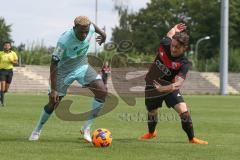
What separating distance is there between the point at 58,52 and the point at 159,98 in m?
2.17

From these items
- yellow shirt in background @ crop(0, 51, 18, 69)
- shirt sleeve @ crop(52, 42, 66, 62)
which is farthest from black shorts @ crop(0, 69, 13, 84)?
Result: shirt sleeve @ crop(52, 42, 66, 62)

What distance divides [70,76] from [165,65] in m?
1.76

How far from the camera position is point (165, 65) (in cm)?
1094

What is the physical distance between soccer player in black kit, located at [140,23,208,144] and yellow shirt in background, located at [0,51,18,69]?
37.7 ft

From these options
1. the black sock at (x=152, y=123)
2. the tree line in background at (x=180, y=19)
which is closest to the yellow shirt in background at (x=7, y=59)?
the black sock at (x=152, y=123)

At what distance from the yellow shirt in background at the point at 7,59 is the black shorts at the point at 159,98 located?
11.4 m

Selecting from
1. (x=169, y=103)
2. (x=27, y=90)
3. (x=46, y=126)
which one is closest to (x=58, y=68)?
(x=169, y=103)

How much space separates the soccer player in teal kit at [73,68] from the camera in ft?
34.0

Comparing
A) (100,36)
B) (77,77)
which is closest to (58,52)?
(77,77)

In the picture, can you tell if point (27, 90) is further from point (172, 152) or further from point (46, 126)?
point (172, 152)

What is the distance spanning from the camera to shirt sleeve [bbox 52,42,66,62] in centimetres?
1032

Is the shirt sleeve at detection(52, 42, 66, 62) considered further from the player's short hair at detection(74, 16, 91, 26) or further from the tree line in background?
the tree line in background

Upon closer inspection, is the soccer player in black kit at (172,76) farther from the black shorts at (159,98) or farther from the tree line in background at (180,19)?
the tree line in background at (180,19)

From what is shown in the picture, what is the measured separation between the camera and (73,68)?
36.2 feet
